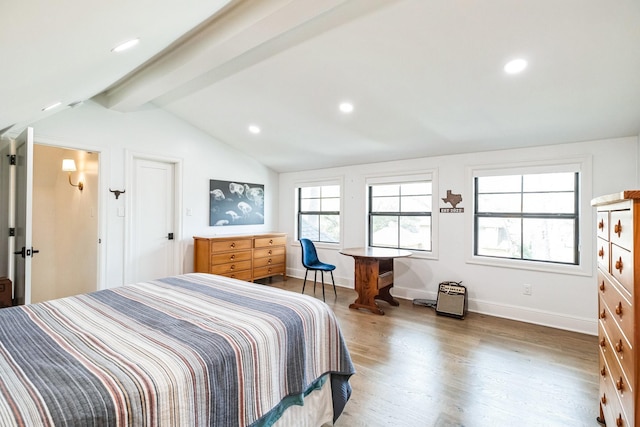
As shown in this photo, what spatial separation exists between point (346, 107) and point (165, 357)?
9.51 ft

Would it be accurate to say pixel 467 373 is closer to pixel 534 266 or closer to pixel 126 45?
pixel 534 266

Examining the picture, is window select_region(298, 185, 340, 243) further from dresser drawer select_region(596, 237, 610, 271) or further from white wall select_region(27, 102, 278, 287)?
dresser drawer select_region(596, 237, 610, 271)

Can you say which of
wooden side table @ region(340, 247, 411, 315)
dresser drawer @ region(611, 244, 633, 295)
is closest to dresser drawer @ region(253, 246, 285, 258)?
wooden side table @ region(340, 247, 411, 315)

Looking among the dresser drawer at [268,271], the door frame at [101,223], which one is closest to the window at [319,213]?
the dresser drawer at [268,271]

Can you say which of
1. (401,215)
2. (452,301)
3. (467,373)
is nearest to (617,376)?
(467,373)

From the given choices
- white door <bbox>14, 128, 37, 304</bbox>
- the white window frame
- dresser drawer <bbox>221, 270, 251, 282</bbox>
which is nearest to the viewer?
white door <bbox>14, 128, 37, 304</bbox>

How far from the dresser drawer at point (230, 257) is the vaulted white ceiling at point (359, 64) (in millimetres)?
1975

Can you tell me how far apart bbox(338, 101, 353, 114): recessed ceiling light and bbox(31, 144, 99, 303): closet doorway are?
9.86 ft

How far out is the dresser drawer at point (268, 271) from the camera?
196 inches

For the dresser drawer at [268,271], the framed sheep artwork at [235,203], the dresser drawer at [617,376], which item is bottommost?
the dresser drawer at [268,271]

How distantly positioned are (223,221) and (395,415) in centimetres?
381

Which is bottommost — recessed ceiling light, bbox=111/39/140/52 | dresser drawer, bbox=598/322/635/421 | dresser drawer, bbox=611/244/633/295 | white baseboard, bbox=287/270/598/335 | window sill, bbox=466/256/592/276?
white baseboard, bbox=287/270/598/335

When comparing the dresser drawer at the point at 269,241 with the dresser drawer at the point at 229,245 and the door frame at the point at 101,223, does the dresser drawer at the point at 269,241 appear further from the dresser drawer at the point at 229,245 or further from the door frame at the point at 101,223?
the door frame at the point at 101,223

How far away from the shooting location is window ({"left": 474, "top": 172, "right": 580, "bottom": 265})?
11.1ft
